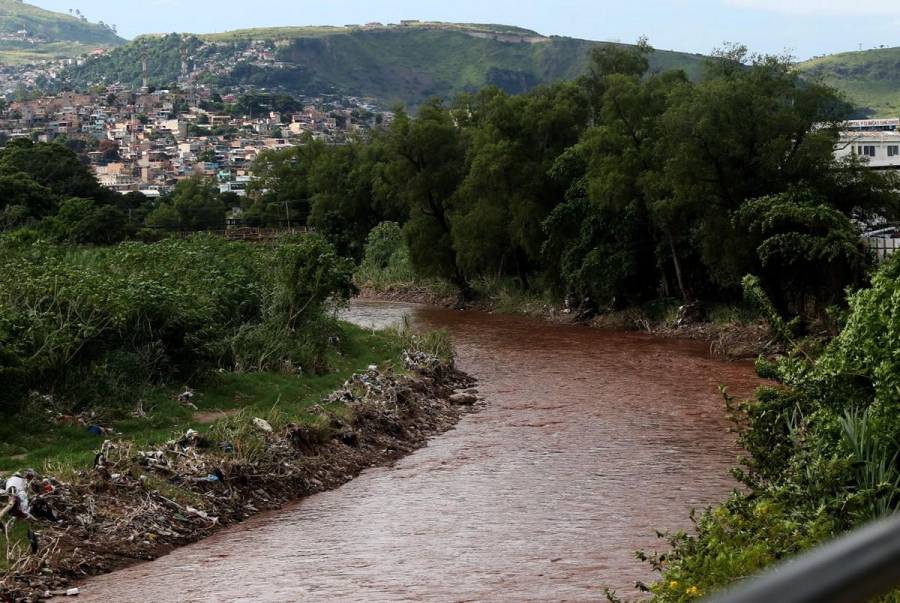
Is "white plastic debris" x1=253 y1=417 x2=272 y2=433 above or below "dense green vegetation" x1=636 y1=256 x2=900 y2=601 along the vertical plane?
below

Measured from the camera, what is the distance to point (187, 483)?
15742 mm

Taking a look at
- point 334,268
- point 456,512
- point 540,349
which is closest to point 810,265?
point 540,349

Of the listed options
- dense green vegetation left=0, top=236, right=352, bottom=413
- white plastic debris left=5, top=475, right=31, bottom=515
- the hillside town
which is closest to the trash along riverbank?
white plastic debris left=5, top=475, right=31, bottom=515

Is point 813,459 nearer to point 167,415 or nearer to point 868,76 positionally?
point 167,415

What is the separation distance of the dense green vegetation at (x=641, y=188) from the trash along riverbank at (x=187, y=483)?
1121cm

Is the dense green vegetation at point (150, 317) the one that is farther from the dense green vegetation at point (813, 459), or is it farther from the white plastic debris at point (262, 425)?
the dense green vegetation at point (813, 459)

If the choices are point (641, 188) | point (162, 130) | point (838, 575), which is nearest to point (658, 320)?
point (641, 188)

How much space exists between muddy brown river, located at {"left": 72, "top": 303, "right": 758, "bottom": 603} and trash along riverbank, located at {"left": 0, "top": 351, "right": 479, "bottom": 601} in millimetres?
353

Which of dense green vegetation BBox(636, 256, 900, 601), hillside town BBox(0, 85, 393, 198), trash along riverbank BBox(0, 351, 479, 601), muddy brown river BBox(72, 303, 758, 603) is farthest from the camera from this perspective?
hillside town BBox(0, 85, 393, 198)

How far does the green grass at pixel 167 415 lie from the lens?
15.6 meters

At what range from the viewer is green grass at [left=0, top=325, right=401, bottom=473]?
15.6 m

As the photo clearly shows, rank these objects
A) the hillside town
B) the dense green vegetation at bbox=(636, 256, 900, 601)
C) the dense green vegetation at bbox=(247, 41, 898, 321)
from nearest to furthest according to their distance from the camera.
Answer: the dense green vegetation at bbox=(636, 256, 900, 601), the dense green vegetation at bbox=(247, 41, 898, 321), the hillside town

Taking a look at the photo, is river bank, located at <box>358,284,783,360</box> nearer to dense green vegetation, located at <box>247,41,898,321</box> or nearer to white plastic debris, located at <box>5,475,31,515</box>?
dense green vegetation, located at <box>247,41,898,321</box>

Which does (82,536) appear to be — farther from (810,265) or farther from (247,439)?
(810,265)
